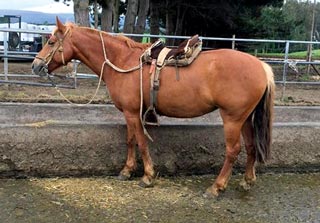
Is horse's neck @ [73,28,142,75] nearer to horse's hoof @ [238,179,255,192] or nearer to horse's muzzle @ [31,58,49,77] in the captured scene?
horse's muzzle @ [31,58,49,77]

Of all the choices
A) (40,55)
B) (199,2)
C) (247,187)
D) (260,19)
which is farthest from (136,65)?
(260,19)

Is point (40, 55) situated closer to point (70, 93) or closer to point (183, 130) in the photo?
point (183, 130)

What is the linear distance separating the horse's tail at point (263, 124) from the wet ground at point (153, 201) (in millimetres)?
437

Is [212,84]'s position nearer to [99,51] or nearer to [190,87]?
[190,87]

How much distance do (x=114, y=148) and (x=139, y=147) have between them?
43 cm

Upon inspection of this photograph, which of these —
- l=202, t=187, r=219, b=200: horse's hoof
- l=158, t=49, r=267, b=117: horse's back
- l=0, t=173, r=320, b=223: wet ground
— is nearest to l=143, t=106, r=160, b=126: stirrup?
l=158, t=49, r=267, b=117: horse's back

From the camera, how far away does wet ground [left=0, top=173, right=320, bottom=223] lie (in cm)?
397

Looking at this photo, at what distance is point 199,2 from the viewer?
22125mm

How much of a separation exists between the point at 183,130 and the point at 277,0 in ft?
61.5

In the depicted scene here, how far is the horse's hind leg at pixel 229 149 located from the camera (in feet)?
14.4

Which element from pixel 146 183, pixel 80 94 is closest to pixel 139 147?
pixel 146 183

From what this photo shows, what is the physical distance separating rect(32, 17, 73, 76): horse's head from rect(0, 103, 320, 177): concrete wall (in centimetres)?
76

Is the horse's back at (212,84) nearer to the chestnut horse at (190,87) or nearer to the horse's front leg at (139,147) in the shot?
the chestnut horse at (190,87)

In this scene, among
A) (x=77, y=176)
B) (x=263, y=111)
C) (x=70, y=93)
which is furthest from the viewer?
(x=70, y=93)
